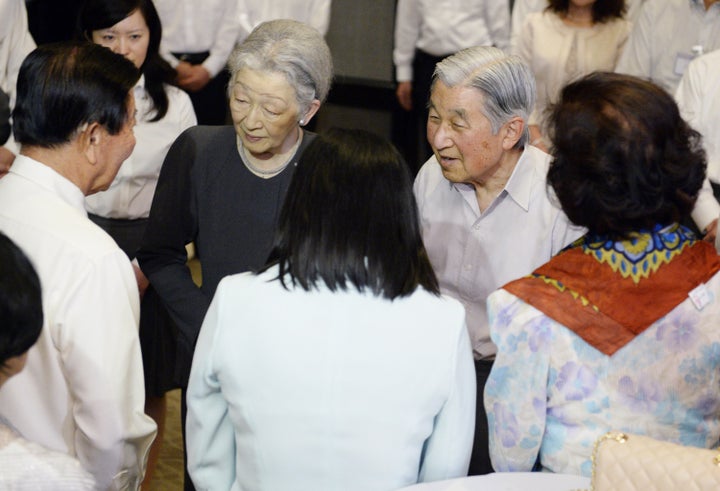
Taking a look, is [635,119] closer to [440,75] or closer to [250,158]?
[440,75]

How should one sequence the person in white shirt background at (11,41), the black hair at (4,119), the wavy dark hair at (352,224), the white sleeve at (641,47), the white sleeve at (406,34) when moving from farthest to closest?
1. the white sleeve at (406,34)
2. the white sleeve at (641,47)
3. the person in white shirt background at (11,41)
4. the black hair at (4,119)
5. the wavy dark hair at (352,224)

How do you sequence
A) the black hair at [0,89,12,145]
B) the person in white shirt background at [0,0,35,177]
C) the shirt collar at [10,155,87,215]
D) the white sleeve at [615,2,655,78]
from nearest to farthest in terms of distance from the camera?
the shirt collar at [10,155,87,215] → the black hair at [0,89,12,145] → the person in white shirt background at [0,0,35,177] → the white sleeve at [615,2,655,78]

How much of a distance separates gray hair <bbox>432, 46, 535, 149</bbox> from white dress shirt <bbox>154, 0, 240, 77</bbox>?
95.0 inches

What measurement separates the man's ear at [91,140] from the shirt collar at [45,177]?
78mm

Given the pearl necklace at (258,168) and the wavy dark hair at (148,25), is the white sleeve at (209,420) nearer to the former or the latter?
the pearl necklace at (258,168)

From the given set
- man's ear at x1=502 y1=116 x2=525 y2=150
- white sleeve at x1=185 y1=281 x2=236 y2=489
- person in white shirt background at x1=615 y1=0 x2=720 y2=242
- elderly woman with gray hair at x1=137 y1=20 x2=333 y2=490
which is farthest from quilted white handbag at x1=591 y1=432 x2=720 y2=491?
person in white shirt background at x1=615 y1=0 x2=720 y2=242

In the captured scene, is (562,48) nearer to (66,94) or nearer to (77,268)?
(66,94)

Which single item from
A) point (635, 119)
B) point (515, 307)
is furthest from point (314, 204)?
point (635, 119)

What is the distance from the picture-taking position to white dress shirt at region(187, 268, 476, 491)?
1768mm

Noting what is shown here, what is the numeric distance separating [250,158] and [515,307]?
1.02 m

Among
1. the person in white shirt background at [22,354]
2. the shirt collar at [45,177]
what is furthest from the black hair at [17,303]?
the shirt collar at [45,177]

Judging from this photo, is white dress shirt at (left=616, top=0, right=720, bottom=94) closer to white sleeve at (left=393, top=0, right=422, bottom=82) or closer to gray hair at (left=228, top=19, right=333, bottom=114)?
white sleeve at (left=393, top=0, right=422, bottom=82)

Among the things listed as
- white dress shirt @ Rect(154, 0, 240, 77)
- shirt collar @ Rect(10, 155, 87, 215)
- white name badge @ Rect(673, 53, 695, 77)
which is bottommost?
→ white dress shirt @ Rect(154, 0, 240, 77)

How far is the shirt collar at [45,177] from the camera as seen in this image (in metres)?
2.08
